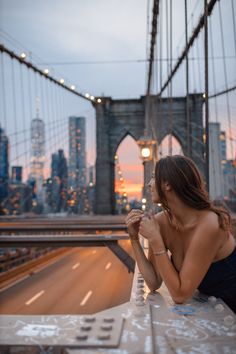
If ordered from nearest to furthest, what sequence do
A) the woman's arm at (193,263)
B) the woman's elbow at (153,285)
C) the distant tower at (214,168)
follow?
the woman's arm at (193,263) → the woman's elbow at (153,285) → the distant tower at (214,168)

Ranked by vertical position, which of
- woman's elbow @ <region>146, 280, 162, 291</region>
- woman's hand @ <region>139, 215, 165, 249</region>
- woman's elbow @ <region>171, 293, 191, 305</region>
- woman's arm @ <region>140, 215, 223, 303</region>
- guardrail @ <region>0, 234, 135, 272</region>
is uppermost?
woman's hand @ <region>139, 215, 165, 249</region>

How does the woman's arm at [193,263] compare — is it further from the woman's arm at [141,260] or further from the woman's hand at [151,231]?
the woman's arm at [141,260]

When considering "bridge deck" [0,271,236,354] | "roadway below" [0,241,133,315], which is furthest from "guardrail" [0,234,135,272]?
"roadway below" [0,241,133,315]

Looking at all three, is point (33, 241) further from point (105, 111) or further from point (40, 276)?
point (105, 111)

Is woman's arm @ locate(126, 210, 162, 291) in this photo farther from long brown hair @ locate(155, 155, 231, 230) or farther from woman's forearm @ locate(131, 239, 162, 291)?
long brown hair @ locate(155, 155, 231, 230)

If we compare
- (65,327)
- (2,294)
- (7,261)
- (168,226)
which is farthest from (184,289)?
(7,261)

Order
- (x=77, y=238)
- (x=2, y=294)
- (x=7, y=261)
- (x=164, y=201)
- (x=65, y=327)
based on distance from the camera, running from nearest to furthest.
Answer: (x=65, y=327)
(x=164, y=201)
(x=77, y=238)
(x=2, y=294)
(x=7, y=261)

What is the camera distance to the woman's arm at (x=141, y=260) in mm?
1455

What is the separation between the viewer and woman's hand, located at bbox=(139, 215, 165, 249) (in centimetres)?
133

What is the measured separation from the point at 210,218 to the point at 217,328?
0.43m

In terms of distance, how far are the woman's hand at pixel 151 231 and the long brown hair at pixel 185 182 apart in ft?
0.36

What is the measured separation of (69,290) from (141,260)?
10207mm

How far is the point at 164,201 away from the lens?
1422 mm

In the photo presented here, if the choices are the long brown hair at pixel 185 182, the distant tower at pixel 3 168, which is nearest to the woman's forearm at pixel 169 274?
the long brown hair at pixel 185 182
